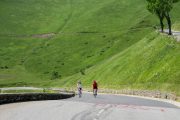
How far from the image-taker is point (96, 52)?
146m

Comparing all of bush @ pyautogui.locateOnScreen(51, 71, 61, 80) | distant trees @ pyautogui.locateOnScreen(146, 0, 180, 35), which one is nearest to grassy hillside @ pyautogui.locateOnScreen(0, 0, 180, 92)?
bush @ pyautogui.locateOnScreen(51, 71, 61, 80)

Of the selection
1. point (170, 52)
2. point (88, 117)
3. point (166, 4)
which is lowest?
point (88, 117)

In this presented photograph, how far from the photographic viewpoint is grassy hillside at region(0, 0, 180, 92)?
8500 centimetres

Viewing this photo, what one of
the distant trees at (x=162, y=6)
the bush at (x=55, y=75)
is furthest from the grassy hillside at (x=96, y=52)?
the distant trees at (x=162, y=6)

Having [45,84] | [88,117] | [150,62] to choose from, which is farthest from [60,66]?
[88,117]

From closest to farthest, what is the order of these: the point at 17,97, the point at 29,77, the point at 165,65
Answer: the point at 17,97 < the point at 165,65 < the point at 29,77

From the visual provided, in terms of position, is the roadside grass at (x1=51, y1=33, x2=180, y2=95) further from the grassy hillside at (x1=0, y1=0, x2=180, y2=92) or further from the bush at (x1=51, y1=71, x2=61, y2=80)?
the bush at (x1=51, y1=71, x2=61, y2=80)

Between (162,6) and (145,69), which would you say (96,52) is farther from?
(145,69)

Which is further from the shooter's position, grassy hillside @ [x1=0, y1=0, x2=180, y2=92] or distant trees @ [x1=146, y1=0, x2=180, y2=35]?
distant trees @ [x1=146, y1=0, x2=180, y2=35]

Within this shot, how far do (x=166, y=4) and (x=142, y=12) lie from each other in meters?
81.0

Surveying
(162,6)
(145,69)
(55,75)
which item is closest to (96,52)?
(55,75)

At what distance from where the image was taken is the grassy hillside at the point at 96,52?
85.0 m

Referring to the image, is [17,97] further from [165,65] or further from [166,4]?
[166,4]

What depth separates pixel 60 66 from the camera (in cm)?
14238
